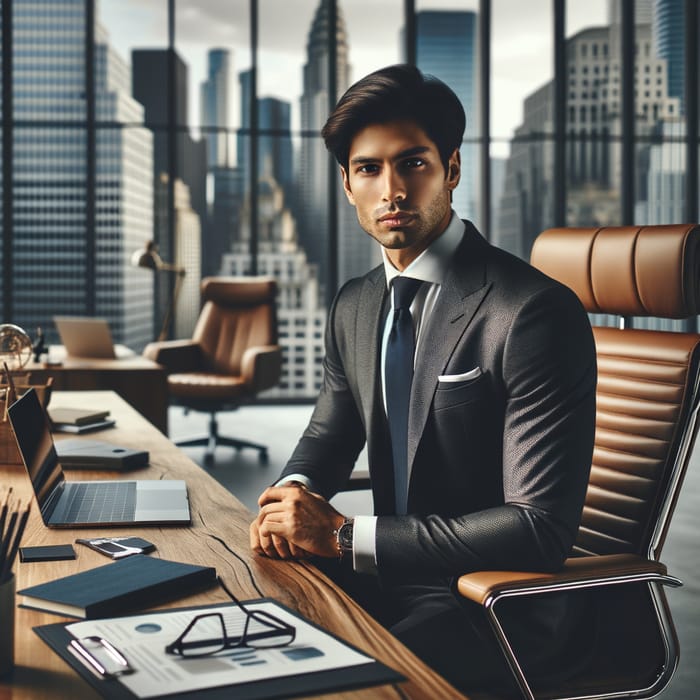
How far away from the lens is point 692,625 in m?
3.09

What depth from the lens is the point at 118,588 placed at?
1.13m

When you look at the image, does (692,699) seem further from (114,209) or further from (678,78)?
(678,78)

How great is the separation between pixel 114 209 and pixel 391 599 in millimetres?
6796

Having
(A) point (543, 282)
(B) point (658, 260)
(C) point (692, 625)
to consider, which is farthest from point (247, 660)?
(C) point (692, 625)

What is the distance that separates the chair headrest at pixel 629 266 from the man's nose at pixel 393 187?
19.8 inches

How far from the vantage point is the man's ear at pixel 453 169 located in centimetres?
174

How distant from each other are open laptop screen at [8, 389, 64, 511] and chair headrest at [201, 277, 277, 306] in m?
4.68

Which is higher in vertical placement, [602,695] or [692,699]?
[602,695]

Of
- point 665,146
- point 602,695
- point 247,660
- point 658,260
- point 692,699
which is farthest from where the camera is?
point 665,146

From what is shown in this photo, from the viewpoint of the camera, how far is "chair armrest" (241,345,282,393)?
5.85m

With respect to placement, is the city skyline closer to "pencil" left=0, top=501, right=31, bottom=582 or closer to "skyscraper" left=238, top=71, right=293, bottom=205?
"skyscraper" left=238, top=71, right=293, bottom=205

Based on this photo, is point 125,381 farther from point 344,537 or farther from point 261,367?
point 344,537

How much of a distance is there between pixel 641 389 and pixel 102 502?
106cm

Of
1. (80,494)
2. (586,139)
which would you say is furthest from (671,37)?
(80,494)
